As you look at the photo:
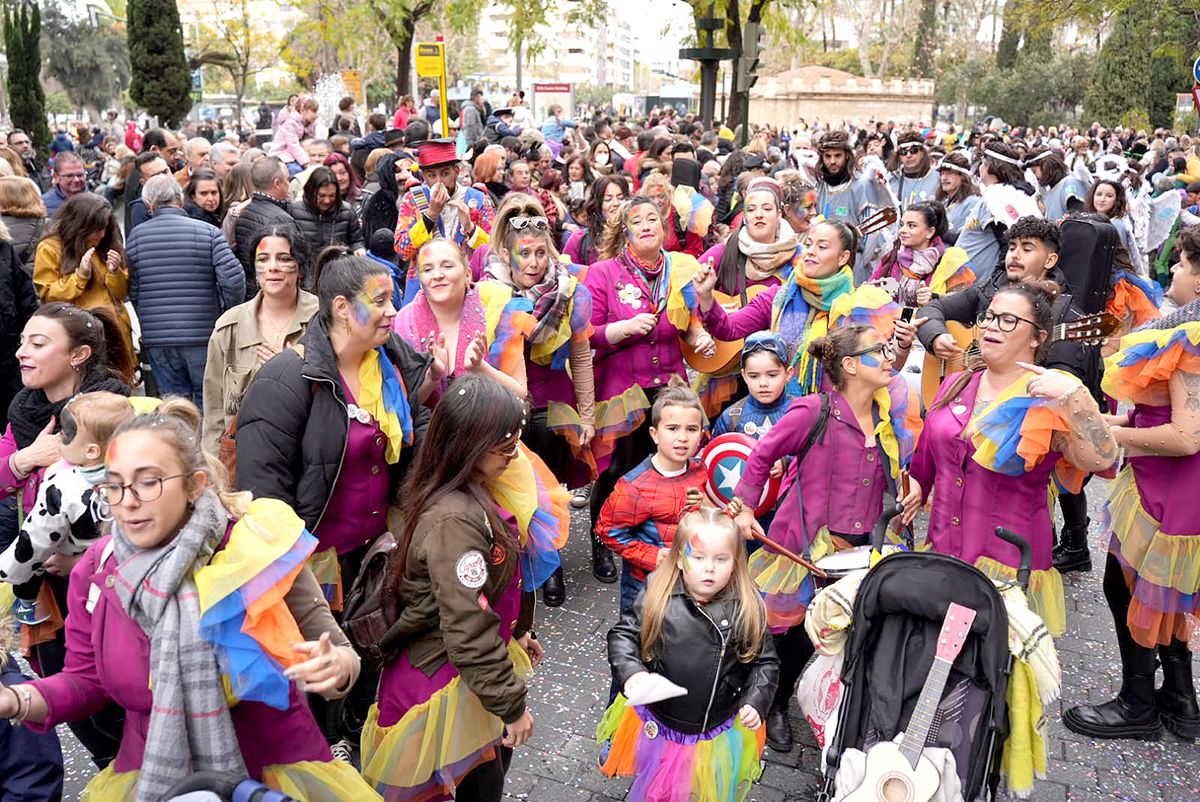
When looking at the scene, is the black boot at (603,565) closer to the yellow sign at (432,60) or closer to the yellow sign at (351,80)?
the yellow sign at (432,60)

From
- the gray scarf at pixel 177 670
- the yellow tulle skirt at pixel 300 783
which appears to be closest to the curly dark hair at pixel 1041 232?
the yellow tulle skirt at pixel 300 783

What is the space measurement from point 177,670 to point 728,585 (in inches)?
73.3

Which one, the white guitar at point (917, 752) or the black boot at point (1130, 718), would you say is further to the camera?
the black boot at point (1130, 718)

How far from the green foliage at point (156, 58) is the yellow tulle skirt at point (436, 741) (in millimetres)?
27370

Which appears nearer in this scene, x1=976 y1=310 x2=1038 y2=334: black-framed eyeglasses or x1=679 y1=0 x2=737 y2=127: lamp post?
x1=976 y1=310 x2=1038 y2=334: black-framed eyeglasses

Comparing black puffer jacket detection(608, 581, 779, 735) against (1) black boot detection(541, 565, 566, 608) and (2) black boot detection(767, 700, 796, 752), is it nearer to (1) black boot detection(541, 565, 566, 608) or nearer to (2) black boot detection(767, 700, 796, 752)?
(2) black boot detection(767, 700, 796, 752)

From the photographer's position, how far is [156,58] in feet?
86.9

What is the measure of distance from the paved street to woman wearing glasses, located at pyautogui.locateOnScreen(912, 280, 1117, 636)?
0.68 m

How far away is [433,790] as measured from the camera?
3.29 metres

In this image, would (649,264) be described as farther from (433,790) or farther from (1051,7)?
(1051,7)

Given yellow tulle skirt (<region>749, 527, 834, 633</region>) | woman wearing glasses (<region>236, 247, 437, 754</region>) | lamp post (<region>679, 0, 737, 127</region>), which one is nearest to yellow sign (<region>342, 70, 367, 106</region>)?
lamp post (<region>679, 0, 737, 127</region>)

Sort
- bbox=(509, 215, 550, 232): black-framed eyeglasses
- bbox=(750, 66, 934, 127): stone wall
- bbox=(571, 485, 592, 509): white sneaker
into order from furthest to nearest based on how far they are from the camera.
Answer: bbox=(750, 66, 934, 127): stone wall, bbox=(571, 485, 592, 509): white sneaker, bbox=(509, 215, 550, 232): black-framed eyeglasses

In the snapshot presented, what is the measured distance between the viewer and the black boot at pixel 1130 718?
4398 millimetres

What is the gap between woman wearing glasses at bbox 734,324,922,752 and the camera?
13.5ft
